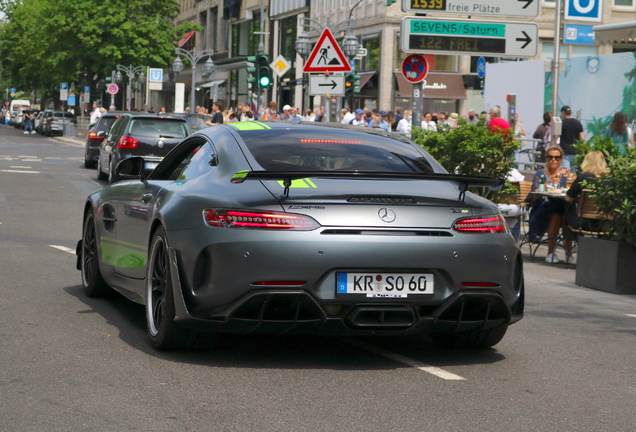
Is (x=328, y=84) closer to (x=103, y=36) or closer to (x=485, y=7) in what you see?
(x=485, y=7)

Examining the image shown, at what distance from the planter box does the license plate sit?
5.46 metres

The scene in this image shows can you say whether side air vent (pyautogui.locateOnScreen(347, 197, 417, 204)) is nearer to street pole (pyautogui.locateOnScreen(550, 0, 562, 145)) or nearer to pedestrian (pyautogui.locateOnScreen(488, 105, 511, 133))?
pedestrian (pyautogui.locateOnScreen(488, 105, 511, 133))

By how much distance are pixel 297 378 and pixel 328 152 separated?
1.49 m

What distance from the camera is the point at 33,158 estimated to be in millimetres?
35375

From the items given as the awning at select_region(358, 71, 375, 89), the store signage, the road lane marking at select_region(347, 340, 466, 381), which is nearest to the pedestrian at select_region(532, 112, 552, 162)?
the store signage

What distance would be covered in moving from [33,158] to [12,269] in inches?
1028

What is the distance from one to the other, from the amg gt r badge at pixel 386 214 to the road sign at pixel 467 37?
1077 centimetres

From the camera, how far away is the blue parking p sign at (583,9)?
62.3ft

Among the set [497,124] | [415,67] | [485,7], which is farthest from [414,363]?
[485,7]

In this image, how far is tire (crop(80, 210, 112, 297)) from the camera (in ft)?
27.7

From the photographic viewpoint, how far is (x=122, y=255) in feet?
25.1

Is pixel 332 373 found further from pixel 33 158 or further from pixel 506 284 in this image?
pixel 33 158

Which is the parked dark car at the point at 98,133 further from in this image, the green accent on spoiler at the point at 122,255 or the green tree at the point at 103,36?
the green tree at the point at 103,36

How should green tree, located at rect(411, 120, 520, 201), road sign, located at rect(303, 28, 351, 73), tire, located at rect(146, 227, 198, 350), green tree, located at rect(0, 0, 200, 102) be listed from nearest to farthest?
tire, located at rect(146, 227, 198, 350) → green tree, located at rect(411, 120, 520, 201) → road sign, located at rect(303, 28, 351, 73) → green tree, located at rect(0, 0, 200, 102)
